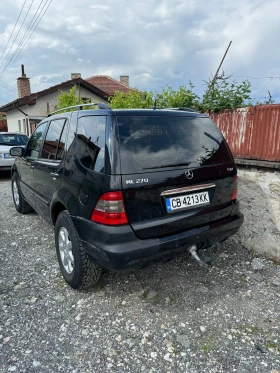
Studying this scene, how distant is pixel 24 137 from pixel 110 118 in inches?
338

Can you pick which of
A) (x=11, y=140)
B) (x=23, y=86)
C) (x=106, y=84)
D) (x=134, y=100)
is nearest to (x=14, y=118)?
(x=23, y=86)

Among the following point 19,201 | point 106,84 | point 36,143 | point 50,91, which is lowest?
point 19,201

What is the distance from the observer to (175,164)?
2.34 meters

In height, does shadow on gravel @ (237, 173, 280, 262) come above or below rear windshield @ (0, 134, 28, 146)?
below

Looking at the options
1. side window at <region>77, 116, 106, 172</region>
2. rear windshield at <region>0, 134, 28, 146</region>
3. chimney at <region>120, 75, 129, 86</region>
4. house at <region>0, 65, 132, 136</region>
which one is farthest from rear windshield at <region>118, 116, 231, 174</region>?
chimney at <region>120, 75, 129, 86</region>

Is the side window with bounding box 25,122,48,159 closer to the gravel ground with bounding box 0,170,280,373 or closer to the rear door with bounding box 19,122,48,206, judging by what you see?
the rear door with bounding box 19,122,48,206

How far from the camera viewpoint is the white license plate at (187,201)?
7.53 ft

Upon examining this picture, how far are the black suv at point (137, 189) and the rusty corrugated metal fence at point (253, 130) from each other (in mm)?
1091

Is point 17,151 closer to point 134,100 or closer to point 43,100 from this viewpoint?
point 134,100

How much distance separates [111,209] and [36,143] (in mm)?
2421

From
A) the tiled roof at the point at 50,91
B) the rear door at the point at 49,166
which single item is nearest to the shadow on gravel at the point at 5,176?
the rear door at the point at 49,166

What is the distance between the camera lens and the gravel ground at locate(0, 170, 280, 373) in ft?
6.45

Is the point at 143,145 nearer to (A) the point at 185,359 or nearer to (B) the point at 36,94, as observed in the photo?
(A) the point at 185,359

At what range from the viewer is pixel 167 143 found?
237 centimetres
